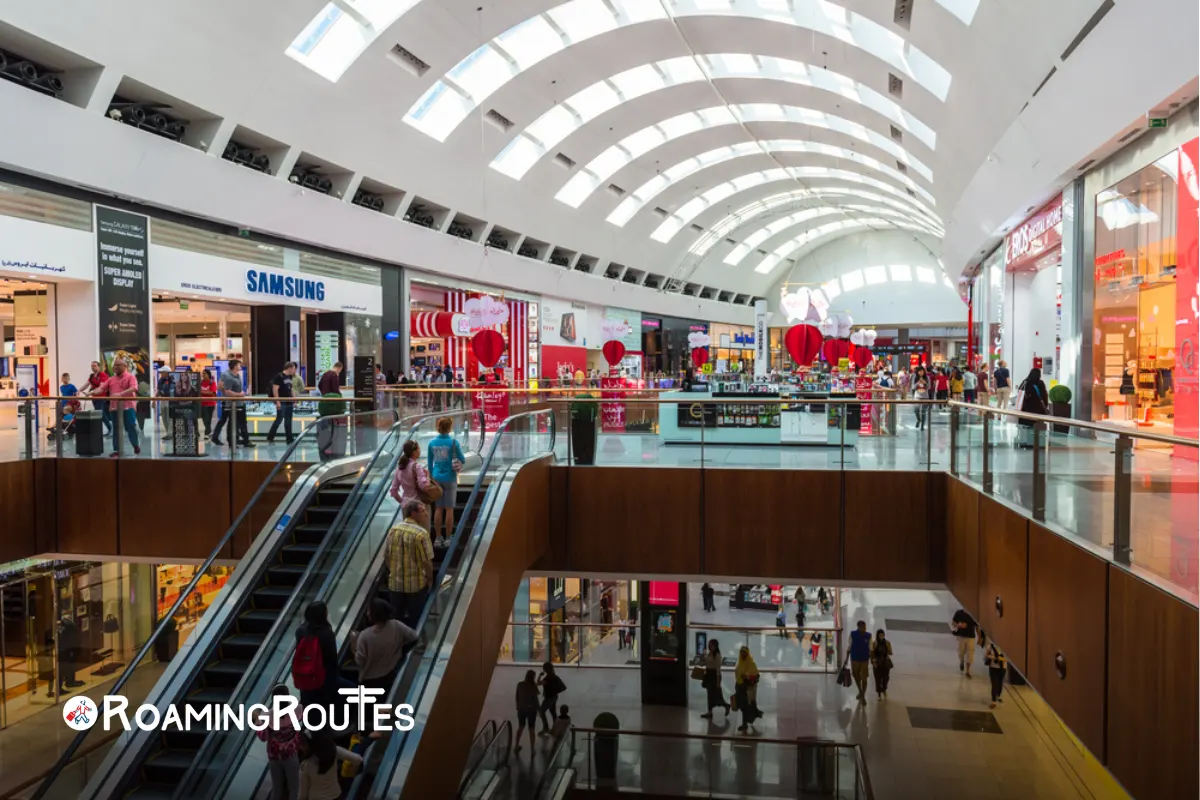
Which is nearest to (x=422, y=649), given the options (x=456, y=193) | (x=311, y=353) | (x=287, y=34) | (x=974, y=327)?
(x=287, y=34)

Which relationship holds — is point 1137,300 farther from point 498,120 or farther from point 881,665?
point 498,120

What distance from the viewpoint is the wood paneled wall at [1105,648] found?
13.3 feet

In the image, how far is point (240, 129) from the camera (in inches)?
762

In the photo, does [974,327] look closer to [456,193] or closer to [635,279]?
[635,279]

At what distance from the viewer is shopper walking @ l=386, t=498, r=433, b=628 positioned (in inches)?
284

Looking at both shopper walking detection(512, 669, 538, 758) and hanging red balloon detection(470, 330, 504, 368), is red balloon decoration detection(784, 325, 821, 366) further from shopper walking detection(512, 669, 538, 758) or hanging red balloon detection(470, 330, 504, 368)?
shopper walking detection(512, 669, 538, 758)

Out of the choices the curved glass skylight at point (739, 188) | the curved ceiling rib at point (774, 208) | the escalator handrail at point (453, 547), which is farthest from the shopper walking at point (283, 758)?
the curved ceiling rib at point (774, 208)

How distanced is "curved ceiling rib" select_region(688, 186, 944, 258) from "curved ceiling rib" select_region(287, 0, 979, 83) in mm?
28961

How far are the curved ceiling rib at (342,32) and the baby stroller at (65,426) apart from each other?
9.98 meters

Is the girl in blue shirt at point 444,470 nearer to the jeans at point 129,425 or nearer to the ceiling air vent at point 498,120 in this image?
the jeans at point 129,425

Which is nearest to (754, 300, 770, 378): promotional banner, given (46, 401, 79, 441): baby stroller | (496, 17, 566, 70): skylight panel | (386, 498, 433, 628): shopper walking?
(496, 17, 566, 70): skylight panel

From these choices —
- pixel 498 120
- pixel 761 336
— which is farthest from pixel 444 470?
pixel 761 336

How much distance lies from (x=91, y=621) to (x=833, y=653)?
15.5 m
